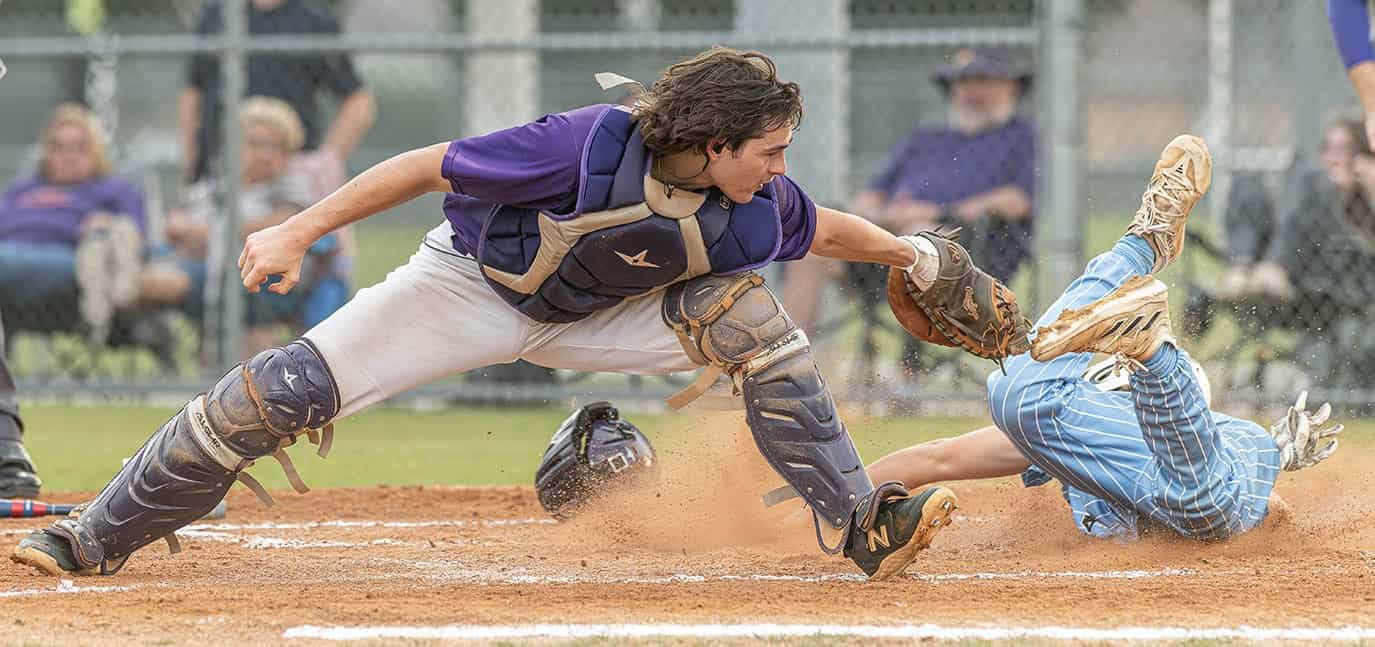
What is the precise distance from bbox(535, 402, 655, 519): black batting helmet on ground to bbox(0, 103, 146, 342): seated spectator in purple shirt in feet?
17.0

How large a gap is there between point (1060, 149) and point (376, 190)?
4740 millimetres

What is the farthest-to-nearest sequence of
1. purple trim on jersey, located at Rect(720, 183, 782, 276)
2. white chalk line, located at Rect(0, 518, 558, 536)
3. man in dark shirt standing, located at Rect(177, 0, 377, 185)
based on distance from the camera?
man in dark shirt standing, located at Rect(177, 0, 377, 185), white chalk line, located at Rect(0, 518, 558, 536), purple trim on jersey, located at Rect(720, 183, 782, 276)

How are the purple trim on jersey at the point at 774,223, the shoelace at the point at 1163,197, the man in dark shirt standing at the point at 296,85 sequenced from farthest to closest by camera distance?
the man in dark shirt standing at the point at 296,85 → the shoelace at the point at 1163,197 → the purple trim on jersey at the point at 774,223

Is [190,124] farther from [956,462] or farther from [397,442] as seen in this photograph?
[956,462]

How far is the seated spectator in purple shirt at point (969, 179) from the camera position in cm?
880

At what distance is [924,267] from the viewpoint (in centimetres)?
486

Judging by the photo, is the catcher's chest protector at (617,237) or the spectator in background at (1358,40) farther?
the spectator in background at (1358,40)

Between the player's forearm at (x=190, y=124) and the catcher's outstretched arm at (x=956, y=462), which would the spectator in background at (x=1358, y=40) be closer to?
the catcher's outstretched arm at (x=956, y=462)

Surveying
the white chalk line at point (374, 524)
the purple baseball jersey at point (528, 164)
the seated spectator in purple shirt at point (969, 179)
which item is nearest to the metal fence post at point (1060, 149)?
the seated spectator in purple shirt at point (969, 179)

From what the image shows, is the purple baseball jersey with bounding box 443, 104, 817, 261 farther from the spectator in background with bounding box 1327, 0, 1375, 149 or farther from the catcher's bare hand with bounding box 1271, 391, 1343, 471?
the spectator in background with bounding box 1327, 0, 1375, 149

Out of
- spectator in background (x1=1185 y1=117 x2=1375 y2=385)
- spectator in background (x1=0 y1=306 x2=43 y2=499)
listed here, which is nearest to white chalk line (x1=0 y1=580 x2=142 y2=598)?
spectator in background (x1=0 y1=306 x2=43 y2=499)

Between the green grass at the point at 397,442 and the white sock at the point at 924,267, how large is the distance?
1159 mm

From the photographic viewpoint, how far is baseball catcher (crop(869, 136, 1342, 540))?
15.4 ft

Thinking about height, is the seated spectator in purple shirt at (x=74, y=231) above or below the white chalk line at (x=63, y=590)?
below
